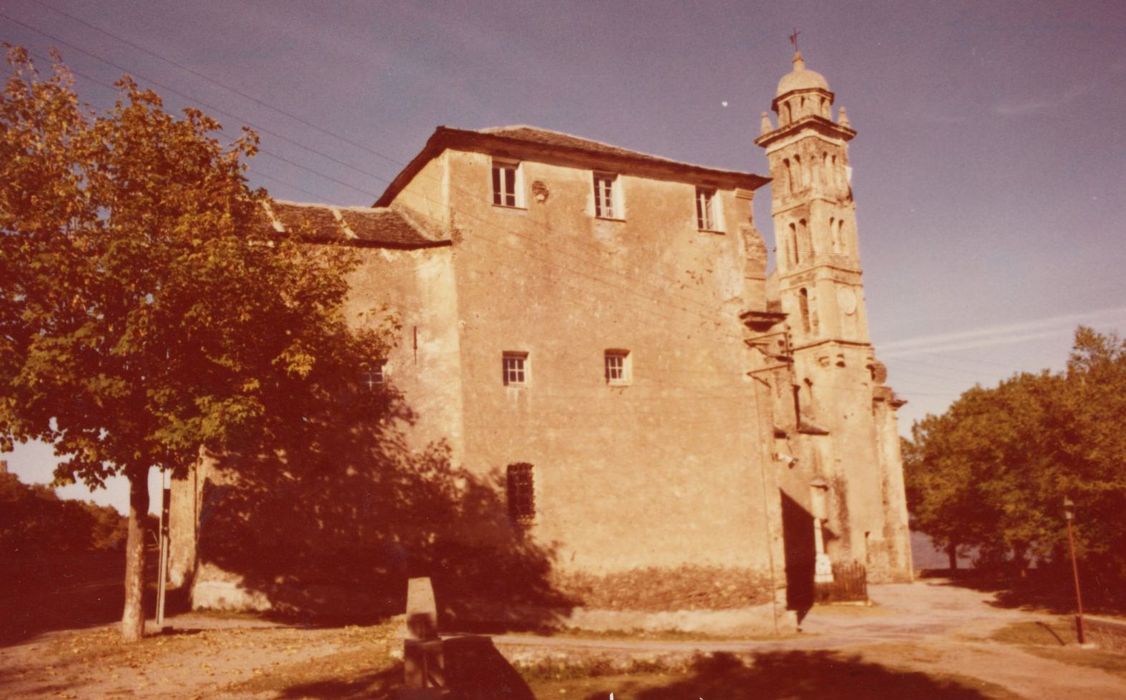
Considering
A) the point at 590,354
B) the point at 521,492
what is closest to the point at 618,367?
the point at 590,354

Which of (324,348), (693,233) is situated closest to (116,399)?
(324,348)

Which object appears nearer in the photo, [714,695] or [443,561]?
[714,695]

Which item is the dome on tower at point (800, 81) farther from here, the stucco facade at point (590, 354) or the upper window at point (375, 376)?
the upper window at point (375, 376)

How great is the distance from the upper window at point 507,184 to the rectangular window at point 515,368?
4567 millimetres

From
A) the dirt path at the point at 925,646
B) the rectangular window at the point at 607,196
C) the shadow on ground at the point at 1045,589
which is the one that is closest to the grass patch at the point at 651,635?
the dirt path at the point at 925,646

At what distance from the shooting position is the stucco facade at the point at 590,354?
21234mm

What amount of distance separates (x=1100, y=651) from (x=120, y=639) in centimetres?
2552

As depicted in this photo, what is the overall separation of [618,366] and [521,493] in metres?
5.07

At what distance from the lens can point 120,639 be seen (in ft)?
49.5

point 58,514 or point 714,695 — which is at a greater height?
point 58,514

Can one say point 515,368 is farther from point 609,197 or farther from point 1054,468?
point 1054,468

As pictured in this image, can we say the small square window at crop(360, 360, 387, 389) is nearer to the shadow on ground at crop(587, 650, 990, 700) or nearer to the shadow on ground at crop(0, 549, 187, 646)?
the shadow on ground at crop(0, 549, 187, 646)

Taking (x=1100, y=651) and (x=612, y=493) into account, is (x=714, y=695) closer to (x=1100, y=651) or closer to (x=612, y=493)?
(x=612, y=493)

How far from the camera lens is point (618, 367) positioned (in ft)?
77.2
